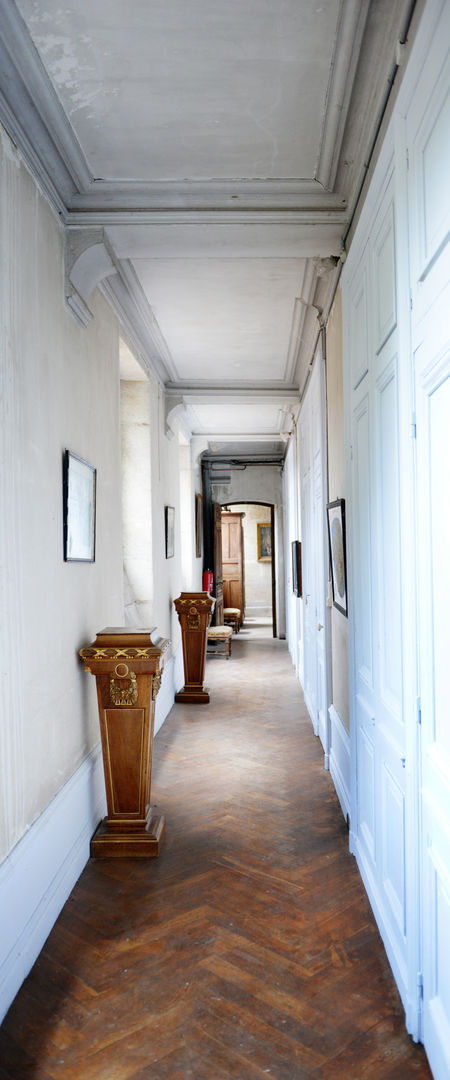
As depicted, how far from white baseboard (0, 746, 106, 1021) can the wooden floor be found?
0.26 ft

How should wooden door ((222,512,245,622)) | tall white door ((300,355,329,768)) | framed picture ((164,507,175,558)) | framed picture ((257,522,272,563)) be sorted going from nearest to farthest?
tall white door ((300,355,329,768)) < framed picture ((164,507,175,558)) < wooden door ((222,512,245,622)) < framed picture ((257,522,272,563))

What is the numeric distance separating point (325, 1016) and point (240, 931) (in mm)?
613

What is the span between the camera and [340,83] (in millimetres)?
2510

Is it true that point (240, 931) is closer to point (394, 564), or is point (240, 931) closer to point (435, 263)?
point (394, 564)

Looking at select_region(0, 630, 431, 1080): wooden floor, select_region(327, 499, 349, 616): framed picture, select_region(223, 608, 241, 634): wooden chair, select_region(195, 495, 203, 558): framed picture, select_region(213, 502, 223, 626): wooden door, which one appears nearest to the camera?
select_region(0, 630, 431, 1080): wooden floor

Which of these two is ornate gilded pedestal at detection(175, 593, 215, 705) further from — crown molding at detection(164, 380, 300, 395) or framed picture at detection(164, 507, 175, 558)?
crown molding at detection(164, 380, 300, 395)

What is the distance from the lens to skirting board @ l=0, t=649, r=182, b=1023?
2.32 m

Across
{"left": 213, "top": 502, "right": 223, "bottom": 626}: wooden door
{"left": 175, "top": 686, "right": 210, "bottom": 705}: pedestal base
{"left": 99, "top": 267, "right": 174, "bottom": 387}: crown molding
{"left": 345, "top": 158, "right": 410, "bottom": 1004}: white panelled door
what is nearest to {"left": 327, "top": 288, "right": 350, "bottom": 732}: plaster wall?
{"left": 345, "top": 158, "right": 410, "bottom": 1004}: white panelled door

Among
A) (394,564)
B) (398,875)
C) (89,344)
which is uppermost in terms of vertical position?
(89,344)

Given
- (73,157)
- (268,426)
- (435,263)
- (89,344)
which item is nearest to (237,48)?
(73,157)

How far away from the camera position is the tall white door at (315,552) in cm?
495

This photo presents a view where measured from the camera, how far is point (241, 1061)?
2021 millimetres

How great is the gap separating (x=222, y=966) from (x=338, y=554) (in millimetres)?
2195

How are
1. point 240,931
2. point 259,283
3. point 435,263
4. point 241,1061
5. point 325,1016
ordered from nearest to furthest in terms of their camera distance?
point 435,263
point 241,1061
point 325,1016
point 240,931
point 259,283
